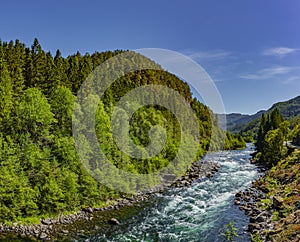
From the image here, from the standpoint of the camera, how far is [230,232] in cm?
2523

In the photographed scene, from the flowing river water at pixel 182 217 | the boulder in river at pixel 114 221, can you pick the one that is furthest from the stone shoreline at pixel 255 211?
the boulder in river at pixel 114 221

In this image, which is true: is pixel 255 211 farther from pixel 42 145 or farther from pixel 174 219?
pixel 42 145

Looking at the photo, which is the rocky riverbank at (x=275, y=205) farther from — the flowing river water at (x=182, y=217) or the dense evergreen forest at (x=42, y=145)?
the dense evergreen forest at (x=42, y=145)

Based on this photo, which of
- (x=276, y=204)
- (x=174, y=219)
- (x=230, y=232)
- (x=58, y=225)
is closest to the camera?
(x=230, y=232)

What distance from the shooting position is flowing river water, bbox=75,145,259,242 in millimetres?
25219

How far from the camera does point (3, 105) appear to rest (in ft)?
112

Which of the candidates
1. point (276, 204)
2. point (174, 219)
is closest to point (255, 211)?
point (276, 204)

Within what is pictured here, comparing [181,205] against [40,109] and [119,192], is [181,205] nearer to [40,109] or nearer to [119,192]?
[119,192]

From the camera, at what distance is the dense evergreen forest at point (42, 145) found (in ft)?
94.0

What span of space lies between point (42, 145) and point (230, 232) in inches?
932

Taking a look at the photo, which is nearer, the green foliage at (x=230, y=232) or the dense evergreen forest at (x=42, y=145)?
the green foliage at (x=230, y=232)

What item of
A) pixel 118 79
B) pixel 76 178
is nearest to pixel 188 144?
pixel 118 79

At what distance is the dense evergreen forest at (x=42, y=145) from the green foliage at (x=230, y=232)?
15.2 m

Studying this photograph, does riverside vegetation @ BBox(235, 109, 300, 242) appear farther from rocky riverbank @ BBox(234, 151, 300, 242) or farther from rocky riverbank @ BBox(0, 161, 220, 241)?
rocky riverbank @ BBox(0, 161, 220, 241)
